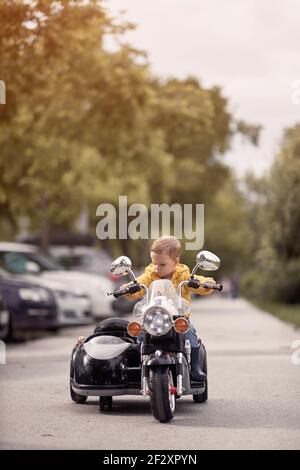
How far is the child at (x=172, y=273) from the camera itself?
972 cm

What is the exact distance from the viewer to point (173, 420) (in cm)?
964

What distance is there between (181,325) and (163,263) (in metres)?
0.58

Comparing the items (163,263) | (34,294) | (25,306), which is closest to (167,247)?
(163,263)

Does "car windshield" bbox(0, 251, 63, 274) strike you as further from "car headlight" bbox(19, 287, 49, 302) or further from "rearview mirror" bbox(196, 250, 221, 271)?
"rearview mirror" bbox(196, 250, 221, 271)

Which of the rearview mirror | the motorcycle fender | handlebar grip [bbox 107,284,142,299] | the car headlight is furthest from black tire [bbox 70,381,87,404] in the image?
the car headlight

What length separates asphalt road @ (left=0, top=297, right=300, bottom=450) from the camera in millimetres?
8477

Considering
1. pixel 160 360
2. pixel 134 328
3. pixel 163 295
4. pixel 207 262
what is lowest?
pixel 160 360

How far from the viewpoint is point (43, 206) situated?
35.6 metres

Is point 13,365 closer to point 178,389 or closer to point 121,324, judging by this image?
point 121,324

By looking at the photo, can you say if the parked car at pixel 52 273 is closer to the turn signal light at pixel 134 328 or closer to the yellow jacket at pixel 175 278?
the yellow jacket at pixel 175 278

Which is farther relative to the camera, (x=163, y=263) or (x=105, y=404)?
(x=105, y=404)

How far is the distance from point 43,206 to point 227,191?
73395mm

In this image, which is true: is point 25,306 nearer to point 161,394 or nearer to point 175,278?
point 175,278

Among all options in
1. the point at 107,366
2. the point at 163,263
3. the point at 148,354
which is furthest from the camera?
the point at 107,366
